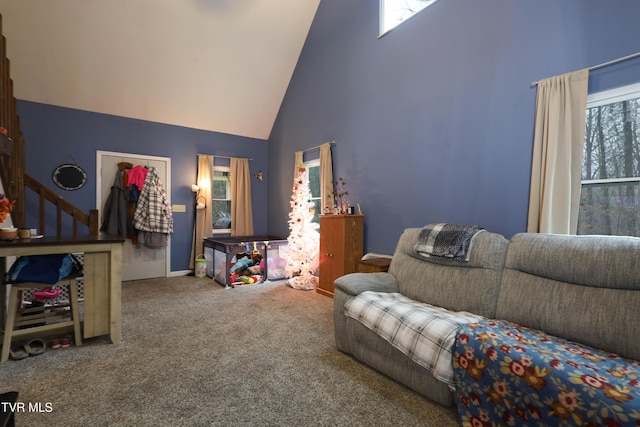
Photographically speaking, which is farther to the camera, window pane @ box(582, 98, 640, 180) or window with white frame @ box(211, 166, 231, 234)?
window with white frame @ box(211, 166, 231, 234)

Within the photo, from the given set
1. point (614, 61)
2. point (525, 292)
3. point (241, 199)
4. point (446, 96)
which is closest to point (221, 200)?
point (241, 199)

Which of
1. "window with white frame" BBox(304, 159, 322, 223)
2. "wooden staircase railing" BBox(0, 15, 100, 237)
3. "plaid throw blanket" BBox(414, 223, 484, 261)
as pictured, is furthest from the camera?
"window with white frame" BBox(304, 159, 322, 223)

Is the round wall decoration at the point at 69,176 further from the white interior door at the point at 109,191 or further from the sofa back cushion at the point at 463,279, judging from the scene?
the sofa back cushion at the point at 463,279

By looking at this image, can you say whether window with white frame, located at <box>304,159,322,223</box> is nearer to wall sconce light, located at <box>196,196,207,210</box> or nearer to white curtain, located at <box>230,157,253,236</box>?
white curtain, located at <box>230,157,253,236</box>

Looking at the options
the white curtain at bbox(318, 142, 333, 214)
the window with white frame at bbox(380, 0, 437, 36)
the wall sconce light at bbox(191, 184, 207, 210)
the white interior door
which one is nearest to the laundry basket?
the white interior door

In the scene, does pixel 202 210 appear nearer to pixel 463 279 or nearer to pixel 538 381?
pixel 463 279

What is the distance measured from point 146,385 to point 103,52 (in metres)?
4.31

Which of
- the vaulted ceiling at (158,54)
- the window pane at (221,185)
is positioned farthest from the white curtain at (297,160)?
the window pane at (221,185)

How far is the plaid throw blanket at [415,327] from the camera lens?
153cm

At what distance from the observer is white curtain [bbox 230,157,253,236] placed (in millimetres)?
5504

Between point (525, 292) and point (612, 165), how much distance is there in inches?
48.6

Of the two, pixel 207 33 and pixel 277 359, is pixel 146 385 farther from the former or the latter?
pixel 207 33

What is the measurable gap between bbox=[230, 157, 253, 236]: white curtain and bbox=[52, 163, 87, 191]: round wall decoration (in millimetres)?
2231

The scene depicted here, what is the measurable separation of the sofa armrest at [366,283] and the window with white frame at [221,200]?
376cm
